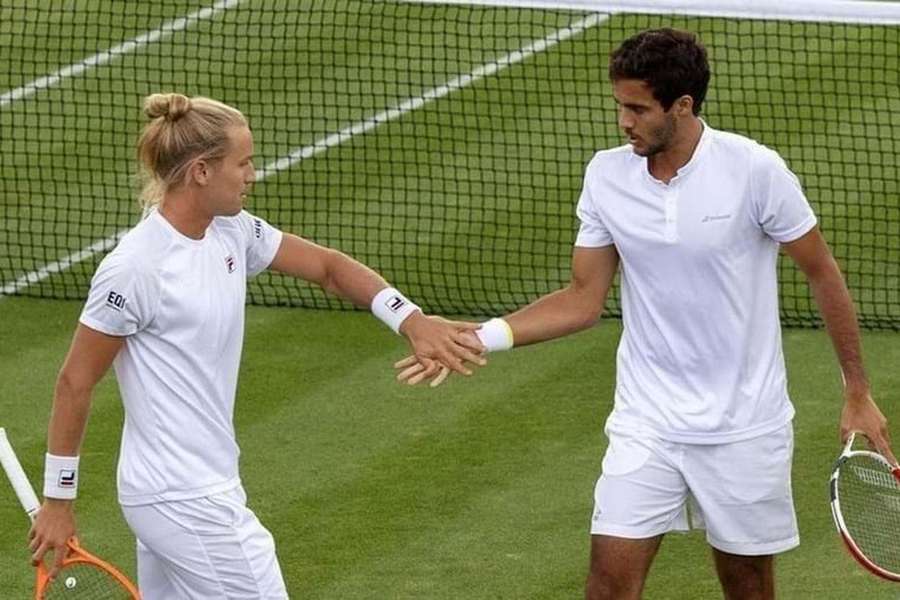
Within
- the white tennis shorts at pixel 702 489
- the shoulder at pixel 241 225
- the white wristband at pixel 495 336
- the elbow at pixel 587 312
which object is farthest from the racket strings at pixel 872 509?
the shoulder at pixel 241 225

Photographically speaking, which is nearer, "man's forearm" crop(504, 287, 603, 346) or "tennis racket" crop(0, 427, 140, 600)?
"tennis racket" crop(0, 427, 140, 600)

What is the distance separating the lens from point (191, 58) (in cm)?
1828

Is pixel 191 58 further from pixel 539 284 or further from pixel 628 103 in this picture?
pixel 628 103

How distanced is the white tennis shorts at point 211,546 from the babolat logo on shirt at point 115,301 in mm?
648

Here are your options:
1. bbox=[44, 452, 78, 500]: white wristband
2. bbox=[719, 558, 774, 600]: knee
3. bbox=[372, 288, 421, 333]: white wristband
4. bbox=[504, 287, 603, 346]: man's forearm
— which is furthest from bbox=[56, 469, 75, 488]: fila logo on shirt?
bbox=[719, 558, 774, 600]: knee

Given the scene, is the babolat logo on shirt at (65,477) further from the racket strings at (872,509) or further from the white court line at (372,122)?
the white court line at (372,122)

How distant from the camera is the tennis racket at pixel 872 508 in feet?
25.7

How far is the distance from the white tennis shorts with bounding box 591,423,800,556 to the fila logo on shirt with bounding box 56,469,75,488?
5.99ft

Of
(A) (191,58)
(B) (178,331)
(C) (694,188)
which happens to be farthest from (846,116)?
(B) (178,331)

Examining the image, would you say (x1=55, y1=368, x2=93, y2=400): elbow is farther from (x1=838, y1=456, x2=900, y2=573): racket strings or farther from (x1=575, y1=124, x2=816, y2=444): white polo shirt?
(x1=838, y1=456, x2=900, y2=573): racket strings

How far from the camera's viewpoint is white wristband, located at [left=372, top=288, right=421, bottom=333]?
784cm

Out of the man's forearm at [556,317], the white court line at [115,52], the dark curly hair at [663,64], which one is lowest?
the white court line at [115,52]

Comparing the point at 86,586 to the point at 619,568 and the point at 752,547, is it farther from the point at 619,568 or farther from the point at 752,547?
the point at 752,547

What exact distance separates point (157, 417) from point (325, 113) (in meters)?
10.3
